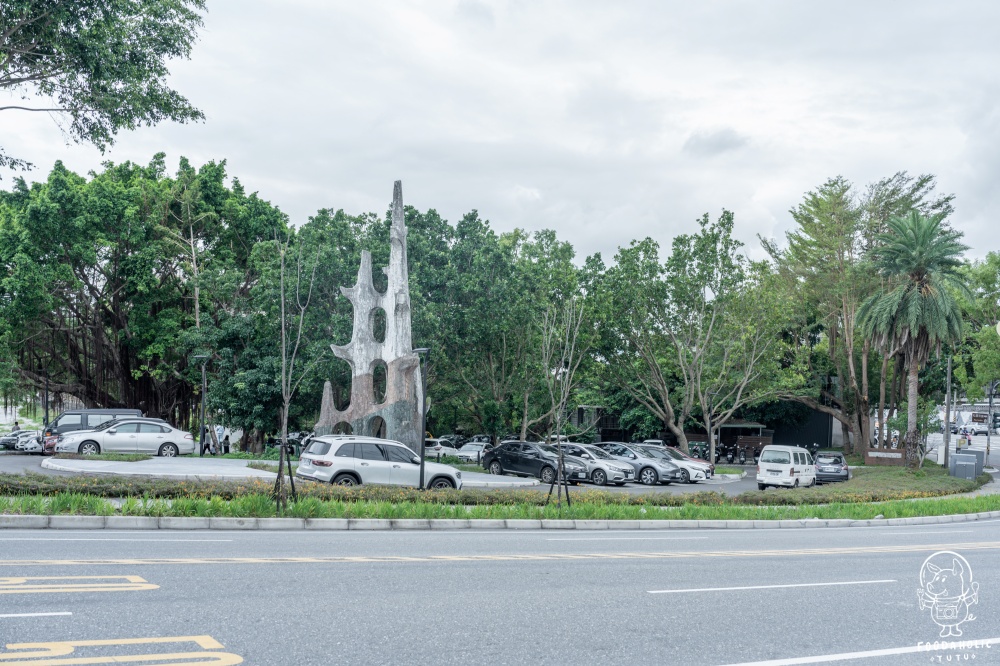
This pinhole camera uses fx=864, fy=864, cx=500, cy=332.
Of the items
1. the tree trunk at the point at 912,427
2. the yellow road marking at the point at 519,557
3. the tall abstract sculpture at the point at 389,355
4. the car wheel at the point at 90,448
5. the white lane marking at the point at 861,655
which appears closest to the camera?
the white lane marking at the point at 861,655

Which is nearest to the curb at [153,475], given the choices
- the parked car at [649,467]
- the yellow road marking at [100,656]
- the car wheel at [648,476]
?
the parked car at [649,467]

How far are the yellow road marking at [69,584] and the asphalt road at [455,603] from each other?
0.09ft

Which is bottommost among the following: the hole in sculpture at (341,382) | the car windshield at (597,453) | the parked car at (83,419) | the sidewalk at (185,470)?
the sidewalk at (185,470)

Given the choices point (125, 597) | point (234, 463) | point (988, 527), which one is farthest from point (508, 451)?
point (125, 597)

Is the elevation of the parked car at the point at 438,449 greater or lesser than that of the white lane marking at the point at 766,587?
lesser

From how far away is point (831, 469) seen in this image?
36.5 m

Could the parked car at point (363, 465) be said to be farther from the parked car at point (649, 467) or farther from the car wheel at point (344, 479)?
the parked car at point (649, 467)

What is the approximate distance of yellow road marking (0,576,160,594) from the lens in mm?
7789

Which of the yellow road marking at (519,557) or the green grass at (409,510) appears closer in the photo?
the yellow road marking at (519,557)

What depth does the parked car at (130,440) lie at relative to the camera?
32.6 m

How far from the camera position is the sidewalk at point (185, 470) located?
81.8ft

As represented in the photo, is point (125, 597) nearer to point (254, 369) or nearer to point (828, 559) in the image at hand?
point (828, 559)

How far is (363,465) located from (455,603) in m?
14.1

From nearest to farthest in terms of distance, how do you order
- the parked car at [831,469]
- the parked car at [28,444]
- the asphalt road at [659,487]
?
the asphalt road at [659,487] < the parked car at [831,469] < the parked car at [28,444]
